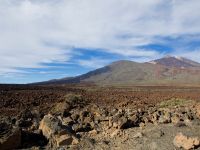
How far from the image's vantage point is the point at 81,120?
13883 mm

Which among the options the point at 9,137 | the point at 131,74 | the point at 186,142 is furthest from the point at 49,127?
the point at 131,74

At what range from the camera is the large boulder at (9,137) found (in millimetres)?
9625

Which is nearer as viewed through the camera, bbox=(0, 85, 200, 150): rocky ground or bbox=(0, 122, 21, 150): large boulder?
bbox=(0, 122, 21, 150): large boulder

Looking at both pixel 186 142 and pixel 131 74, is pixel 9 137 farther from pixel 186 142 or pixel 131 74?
pixel 131 74

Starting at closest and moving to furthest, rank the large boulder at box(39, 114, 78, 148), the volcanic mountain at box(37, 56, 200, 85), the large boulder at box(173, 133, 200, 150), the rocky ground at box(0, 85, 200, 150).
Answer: the large boulder at box(173, 133, 200, 150) → the rocky ground at box(0, 85, 200, 150) → the large boulder at box(39, 114, 78, 148) → the volcanic mountain at box(37, 56, 200, 85)

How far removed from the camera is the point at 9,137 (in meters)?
9.76

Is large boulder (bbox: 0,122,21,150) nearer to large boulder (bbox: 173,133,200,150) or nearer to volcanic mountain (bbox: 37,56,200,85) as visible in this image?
large boulder (bbox: 173,133,200,150)

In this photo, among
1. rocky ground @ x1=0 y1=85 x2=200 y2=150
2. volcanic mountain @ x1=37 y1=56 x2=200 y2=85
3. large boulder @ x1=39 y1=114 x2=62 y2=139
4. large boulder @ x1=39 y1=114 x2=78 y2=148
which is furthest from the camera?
volcanic mountain @ x1=37 y1=56 x2=200 y2=85

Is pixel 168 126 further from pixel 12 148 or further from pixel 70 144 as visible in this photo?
pixel 12 148

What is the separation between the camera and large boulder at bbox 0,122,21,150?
962 centimetres

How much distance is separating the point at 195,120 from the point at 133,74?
136873 millimetres

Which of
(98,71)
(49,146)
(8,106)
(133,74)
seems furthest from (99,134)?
(98,71)

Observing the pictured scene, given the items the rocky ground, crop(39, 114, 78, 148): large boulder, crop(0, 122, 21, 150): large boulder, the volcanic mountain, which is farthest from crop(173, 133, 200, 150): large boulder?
the volcanic mountain

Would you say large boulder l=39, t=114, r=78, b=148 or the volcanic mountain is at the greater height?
the volcanic mountain
